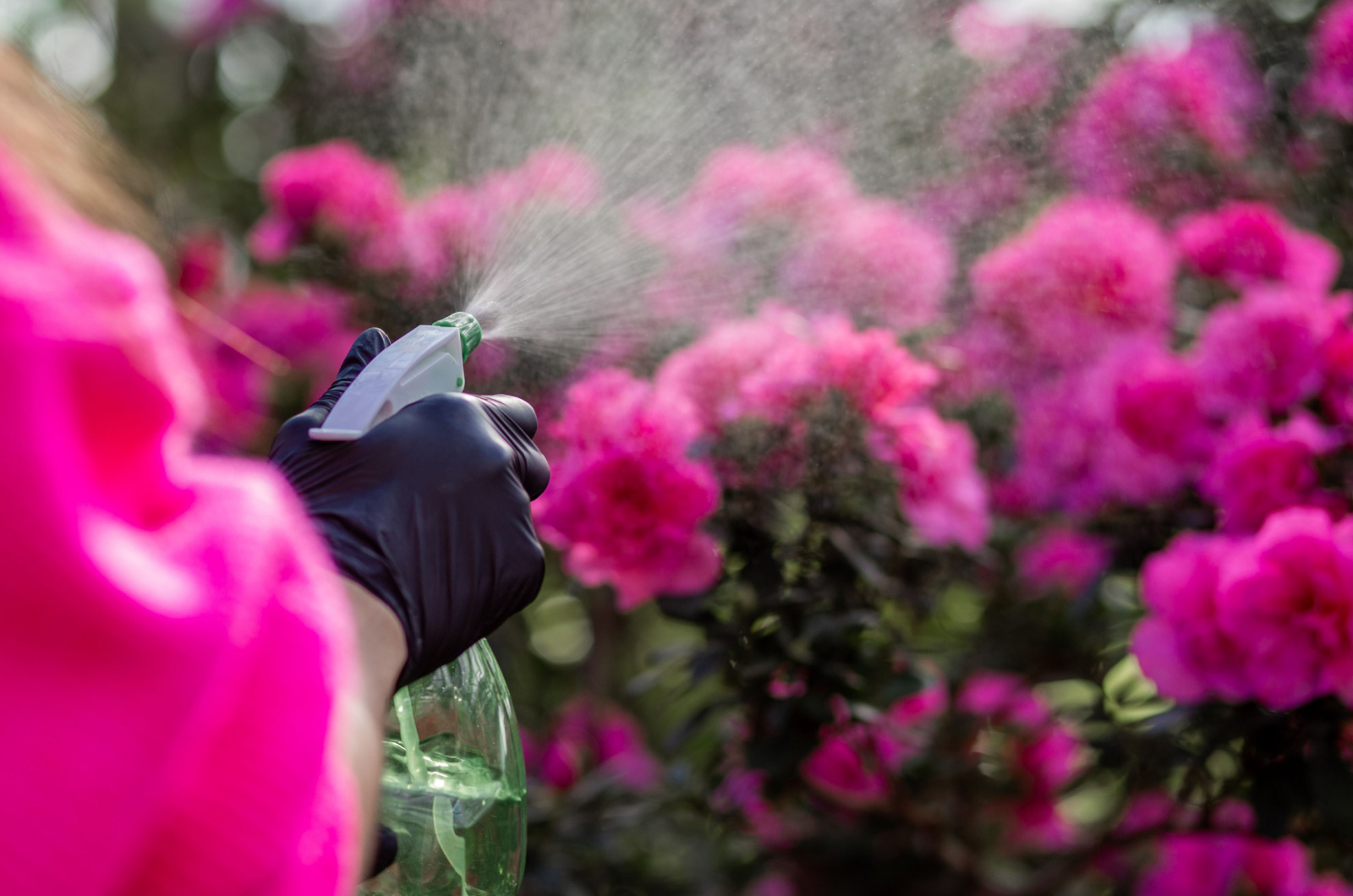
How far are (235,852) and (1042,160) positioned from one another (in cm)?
202

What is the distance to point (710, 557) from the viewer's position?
1354 mm

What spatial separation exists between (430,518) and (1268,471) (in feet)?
3.71

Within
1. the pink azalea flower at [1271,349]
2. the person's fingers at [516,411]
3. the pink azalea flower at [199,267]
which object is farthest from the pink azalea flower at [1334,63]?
the pink azalea flower at [199,267]

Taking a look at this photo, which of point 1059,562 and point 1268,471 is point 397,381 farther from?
point 1059,562

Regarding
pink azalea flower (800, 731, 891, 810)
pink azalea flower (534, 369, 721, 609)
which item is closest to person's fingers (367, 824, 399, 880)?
pink azalea flower (534, 369, 721, 609)

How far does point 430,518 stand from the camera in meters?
0.69

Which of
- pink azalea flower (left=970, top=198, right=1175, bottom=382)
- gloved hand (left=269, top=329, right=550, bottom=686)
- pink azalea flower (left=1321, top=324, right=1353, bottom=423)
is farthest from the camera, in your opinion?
pink azalea flower (left=970, top=198, right=1175, bottom=382)

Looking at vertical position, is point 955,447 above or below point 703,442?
below

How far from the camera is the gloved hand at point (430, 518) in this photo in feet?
2.16

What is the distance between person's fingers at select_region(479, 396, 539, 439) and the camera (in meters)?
0.81

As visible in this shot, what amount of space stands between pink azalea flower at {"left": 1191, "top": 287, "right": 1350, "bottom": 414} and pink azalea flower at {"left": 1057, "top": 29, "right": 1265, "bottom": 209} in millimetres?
514

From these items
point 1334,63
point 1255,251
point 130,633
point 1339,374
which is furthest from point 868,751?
point 130,633

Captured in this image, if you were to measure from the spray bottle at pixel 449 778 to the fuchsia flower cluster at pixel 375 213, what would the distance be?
3.59 feet

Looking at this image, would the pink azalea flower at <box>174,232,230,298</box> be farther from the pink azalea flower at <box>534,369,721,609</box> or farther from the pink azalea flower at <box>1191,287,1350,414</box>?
the pink azalea flower at <box>1191,287,1350,414</box>
